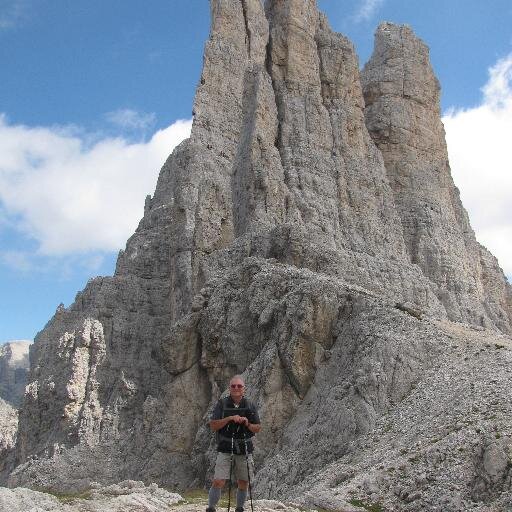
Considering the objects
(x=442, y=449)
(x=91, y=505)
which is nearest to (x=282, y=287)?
(x=442, y=449)

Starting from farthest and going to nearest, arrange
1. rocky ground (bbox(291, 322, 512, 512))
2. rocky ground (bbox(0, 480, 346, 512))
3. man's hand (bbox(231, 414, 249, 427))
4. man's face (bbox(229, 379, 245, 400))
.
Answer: rocky ground (bbox(291, 322, 512, 512)) < rocky ground (bbox(0, 480, 346, 512)) < man's face (bbox(229, 379, 245, 400)) < man's hand (bbox(231, 414, 249, 427))

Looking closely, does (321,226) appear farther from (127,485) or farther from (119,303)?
(127,485)

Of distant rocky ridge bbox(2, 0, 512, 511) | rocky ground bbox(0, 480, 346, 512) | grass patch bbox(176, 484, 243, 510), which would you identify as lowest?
grass patch bbox(176, 484, 243, 510)

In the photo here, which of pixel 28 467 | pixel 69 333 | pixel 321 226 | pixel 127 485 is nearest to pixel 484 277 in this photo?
pixel 321 226

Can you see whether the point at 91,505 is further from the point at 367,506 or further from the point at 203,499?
the point at 367,506

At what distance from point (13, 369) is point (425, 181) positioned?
12166cm

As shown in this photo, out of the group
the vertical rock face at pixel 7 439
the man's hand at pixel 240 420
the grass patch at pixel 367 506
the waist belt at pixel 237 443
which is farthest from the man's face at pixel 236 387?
the vertical rock face at pixel 7 439

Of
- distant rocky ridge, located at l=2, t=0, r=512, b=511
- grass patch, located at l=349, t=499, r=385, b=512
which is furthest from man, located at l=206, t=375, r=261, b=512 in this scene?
distant rocky ridge, located at l=2, t=0, r=512, b=511

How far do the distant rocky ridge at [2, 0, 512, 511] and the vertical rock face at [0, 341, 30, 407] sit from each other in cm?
8684

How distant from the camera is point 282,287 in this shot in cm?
3959

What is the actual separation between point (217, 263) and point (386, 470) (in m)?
32.3

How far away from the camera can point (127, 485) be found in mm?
25031

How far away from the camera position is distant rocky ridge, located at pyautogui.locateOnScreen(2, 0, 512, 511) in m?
31.0

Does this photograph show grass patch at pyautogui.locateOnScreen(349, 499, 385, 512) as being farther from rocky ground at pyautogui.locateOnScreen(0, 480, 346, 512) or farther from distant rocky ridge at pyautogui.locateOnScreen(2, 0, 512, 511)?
rocky ground at pyautogui.locateOnScreen(0, 480, 346, 512)
